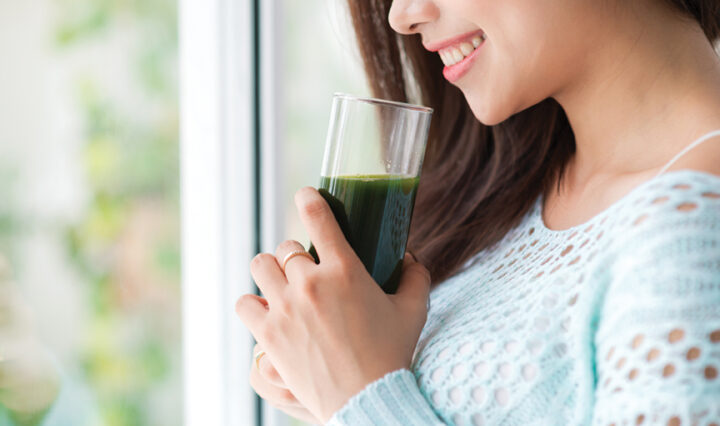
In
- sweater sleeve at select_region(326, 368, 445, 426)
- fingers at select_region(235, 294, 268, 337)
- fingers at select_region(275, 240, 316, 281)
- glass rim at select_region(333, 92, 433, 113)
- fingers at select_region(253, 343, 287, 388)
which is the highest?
glass rim at select_region(333, 92, 433, 113)

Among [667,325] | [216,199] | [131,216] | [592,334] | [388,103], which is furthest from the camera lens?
[216,199]

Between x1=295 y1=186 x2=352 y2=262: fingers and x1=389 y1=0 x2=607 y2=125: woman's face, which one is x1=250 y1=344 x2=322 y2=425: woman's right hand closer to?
x1=295 y1=186 x2=352 y2=262: fingers

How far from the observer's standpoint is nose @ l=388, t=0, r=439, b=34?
1050 mm

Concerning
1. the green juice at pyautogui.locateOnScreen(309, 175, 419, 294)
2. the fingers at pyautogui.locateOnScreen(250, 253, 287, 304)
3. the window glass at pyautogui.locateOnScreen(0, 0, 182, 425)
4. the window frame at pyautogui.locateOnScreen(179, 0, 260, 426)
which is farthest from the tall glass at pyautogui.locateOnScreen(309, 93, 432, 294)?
the window frame at pyautogui.locateOnScreen(179, 0, 260, 426)

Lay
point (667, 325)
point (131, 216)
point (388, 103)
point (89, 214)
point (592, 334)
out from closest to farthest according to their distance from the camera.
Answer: point (667, 325) → point (592, 334) → point (388, 103) → point (89, 214) → point (131, 216)

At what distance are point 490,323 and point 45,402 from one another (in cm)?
85

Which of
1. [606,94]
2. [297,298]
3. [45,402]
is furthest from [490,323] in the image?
[45,402]

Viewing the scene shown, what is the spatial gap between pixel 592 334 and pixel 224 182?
1.05 m

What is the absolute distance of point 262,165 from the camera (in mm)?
1779

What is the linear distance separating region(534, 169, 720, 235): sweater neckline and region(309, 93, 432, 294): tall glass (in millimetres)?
239

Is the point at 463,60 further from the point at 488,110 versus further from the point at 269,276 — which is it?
the point at 269,276

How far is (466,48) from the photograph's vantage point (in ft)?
3.46

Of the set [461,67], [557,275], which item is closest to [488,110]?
[461,67]

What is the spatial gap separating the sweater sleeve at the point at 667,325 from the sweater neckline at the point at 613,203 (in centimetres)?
4
